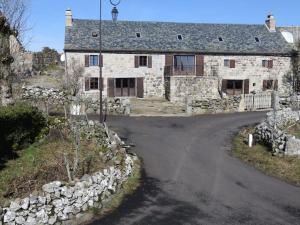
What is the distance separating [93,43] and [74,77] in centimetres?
478

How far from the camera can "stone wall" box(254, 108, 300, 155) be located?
17094 millimetres

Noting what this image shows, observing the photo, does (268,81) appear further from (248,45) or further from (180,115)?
(180,115)

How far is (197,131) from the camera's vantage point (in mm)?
22719

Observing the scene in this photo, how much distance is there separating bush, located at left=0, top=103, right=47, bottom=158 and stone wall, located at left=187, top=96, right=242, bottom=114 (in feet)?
46.5

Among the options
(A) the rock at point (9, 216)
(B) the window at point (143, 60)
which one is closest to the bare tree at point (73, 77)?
(B) the window at point (143, 60)

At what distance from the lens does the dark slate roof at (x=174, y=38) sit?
1502 inches

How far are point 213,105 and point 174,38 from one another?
44.2 ft

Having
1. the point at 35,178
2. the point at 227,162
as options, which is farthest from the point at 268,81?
the point at 35,178

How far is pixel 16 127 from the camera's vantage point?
15.6 meters

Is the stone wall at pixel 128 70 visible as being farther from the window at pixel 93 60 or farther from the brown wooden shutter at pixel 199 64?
the brown wooden shutter at pixel 199 64

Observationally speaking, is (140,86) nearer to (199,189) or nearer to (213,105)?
(213,105)

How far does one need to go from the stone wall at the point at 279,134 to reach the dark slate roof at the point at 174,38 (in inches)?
712

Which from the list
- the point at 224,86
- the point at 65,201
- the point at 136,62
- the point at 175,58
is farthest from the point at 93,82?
the point at 65,201

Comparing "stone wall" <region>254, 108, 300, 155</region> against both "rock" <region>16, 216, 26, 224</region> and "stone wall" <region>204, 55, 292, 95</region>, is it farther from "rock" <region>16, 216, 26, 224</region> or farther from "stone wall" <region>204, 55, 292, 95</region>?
"stone wall" <region>204, 55, 292, 95</region>
